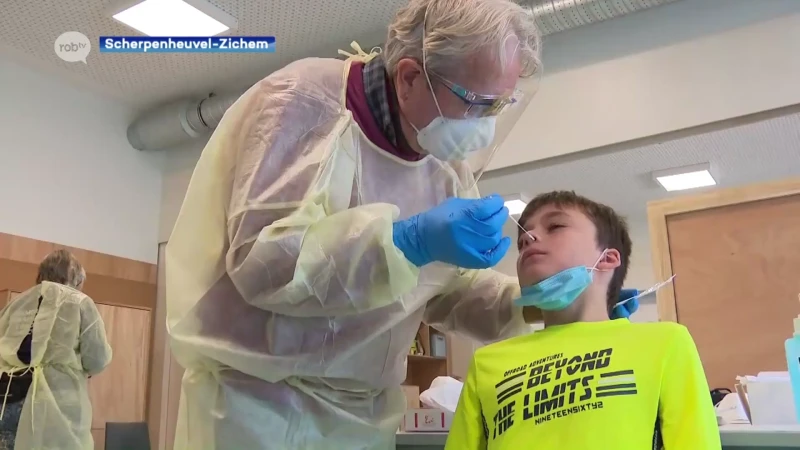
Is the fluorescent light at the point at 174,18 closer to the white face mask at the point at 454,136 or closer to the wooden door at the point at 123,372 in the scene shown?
the wooden door at the point at 123,372

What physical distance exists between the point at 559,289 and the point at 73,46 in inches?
122

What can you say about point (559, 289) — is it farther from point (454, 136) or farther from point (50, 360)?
point (50, 360)

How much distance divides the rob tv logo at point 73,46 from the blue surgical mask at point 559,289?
2.93 m

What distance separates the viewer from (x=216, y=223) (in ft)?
3.51

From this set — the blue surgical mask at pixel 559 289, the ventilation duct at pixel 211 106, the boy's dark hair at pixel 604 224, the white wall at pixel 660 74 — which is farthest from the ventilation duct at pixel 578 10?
the blue surgical mask at pixel 559 289

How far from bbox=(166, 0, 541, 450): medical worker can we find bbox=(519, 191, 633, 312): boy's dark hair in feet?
0.70

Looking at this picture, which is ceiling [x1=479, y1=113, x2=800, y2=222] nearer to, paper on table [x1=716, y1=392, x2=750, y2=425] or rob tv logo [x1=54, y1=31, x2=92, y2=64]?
paper on table [x1=716, y1=392, x2=750, y2=425]

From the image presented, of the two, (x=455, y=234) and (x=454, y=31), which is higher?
(x=454, y=31)

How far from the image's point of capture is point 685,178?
351 centimetres

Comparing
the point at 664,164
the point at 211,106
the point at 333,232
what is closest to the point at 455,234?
the point at 333,232

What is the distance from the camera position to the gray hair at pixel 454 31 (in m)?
1.09

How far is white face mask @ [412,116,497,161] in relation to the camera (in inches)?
45.5

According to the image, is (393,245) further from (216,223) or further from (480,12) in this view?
(480,12)

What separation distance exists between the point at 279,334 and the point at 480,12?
614 millimetres
